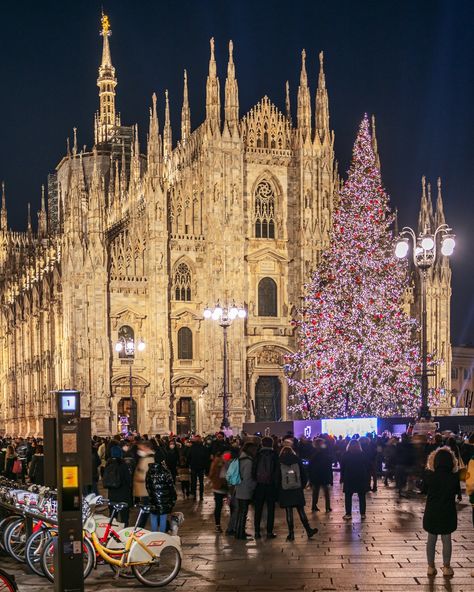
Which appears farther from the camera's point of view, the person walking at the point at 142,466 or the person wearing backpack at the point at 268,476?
the person wearing backpack at the point at 268,476

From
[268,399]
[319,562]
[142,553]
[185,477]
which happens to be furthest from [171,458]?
[268,399]

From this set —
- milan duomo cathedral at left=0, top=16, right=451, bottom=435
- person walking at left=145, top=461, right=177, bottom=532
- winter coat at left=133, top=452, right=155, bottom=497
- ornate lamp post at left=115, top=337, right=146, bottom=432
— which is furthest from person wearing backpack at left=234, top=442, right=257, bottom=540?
milan duomo cathedral at left=0, top=16, right=451, bottom=435

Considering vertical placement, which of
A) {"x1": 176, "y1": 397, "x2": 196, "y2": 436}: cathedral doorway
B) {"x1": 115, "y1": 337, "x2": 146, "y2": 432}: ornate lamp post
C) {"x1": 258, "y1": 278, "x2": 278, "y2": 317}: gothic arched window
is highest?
{"x1": 258, "y1": 278, "x2": 278, "y2": 317}: gothic arched window

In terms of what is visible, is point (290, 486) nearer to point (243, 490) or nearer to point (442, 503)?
point (243, 490)

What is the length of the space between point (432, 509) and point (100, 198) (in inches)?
1629

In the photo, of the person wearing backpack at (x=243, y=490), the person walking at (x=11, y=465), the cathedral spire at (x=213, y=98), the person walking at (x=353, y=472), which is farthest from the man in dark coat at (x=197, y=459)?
the cathedral spire at (x=213, y=98)

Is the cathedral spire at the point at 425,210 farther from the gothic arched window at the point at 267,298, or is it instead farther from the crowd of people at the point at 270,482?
the crowd of people at the point at 270,482

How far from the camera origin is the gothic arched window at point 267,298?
177ft

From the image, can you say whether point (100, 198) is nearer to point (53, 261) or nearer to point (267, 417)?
point (53, 261)

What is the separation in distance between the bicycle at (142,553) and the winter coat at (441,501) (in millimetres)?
3189

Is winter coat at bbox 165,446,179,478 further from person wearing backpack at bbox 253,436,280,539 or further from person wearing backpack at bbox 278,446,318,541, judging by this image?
person wearing backpack at bbox 278,446,318,541

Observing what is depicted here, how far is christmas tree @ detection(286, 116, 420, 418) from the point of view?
4316 centimetres

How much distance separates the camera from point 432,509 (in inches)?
471

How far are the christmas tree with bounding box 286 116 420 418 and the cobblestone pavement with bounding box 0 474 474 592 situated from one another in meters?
24.7
